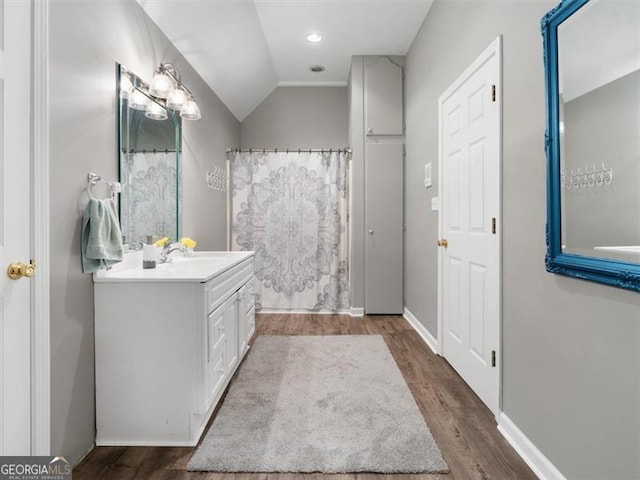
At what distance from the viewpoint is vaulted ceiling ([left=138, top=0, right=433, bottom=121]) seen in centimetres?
244

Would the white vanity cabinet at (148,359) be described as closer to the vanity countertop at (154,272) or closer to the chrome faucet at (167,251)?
the vanity countertop at (154,272)

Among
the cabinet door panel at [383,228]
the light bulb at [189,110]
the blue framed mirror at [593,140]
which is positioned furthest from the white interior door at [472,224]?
the light bulb at [189,110]

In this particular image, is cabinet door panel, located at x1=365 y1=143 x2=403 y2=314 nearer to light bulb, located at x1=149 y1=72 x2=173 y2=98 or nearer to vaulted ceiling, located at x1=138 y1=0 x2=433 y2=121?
vaulted ceiling, located at x1=138 y1=0 x2=433 y2=121

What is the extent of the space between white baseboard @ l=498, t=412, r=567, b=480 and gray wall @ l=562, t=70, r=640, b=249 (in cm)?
89

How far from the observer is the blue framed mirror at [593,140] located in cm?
99

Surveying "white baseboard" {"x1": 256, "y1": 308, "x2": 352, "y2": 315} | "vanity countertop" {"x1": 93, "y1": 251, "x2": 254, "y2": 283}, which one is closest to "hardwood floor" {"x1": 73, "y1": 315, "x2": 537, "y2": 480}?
"vanity countertop" {"x1": 93, "y1": 251, "x2": 254, "y2": 283}

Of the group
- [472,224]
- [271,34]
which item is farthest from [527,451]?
[271,34]

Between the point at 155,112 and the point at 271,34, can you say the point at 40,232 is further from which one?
the point at 271,34

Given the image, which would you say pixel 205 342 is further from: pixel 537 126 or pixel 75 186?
pixel 537 126

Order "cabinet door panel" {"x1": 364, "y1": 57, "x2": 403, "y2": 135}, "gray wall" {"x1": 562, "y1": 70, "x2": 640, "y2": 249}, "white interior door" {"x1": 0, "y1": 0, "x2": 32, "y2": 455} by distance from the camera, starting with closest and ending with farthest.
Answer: "gray wall" {"x1": 562, "y1": 70, "x2": 640, "y2": 249} → "white interior door" {"x1": 0, "y1": 0, "x2": 32, "y2": 455} → "cabinet door panel" {"x1": 364, "y1": 57, "x2": 403, "y2": 135}

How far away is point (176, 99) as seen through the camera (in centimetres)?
223

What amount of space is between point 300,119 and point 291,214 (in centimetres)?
143

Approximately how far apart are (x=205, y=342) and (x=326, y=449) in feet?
2.48

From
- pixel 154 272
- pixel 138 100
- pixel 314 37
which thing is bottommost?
pixel 154 272
